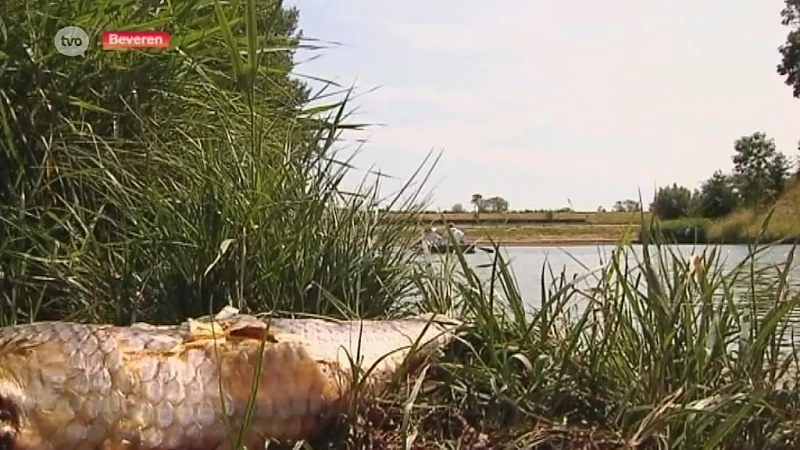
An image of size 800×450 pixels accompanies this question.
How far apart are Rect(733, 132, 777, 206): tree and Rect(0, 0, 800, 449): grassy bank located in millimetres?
327

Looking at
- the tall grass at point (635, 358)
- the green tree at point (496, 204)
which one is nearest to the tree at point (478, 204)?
the green tree at point (496, 204)

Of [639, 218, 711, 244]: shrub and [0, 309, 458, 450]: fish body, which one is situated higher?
[639, 218, 711, 244]: shrub

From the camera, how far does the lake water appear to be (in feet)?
4.73

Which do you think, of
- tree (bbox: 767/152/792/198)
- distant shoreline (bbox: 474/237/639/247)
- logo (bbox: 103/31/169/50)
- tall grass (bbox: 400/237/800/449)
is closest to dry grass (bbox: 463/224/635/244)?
distant shoreline (bbox: 474/237/639/247)

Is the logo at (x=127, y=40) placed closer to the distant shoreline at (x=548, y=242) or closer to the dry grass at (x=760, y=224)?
the distant shoreline at (x=548, y=242)

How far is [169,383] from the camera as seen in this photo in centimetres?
110

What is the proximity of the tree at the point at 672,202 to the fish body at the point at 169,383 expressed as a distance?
56 cm

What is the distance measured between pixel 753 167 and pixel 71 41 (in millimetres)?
1416

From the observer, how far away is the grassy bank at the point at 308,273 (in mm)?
1240

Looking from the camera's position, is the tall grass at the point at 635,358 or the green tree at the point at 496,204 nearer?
the tall grass at the point at 635,358

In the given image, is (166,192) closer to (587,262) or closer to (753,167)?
(587,262)

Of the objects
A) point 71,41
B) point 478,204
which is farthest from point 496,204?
point 71,41

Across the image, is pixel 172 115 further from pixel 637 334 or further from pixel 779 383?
pixel 779 383

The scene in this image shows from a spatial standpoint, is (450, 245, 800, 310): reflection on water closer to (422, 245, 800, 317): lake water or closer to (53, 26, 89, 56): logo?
(422, 245, 800, 317): lake water
